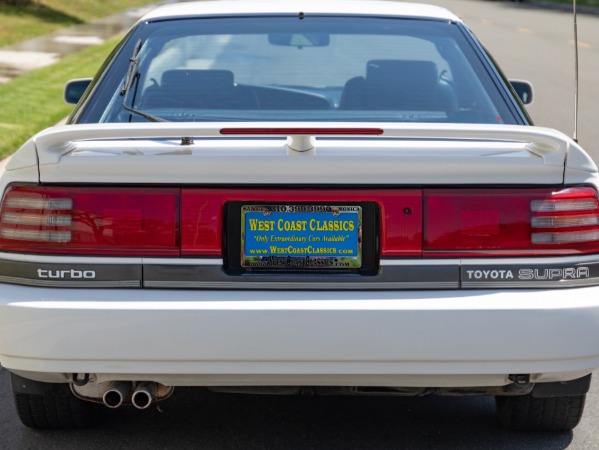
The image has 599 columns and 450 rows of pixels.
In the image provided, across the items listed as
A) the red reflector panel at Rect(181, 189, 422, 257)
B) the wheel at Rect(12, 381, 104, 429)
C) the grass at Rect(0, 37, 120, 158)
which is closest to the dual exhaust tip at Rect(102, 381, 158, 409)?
the wheel at Rect(12, 381, 104, 429)

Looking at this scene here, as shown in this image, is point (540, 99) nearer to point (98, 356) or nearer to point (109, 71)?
point (109, 71)

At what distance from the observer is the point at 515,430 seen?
4594 mm

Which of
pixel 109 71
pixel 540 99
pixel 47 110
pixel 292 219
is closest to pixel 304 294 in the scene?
pixel 292 219

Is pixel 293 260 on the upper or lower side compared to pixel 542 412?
upper

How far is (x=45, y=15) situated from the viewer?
26.4 meters

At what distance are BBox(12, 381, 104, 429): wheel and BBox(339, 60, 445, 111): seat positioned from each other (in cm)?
150

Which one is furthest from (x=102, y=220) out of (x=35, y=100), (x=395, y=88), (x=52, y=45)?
(x=52, y=45)

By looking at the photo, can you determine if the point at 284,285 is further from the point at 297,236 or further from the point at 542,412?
the point at 542,412

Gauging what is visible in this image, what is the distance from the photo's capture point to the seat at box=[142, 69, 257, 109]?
480 centimetres

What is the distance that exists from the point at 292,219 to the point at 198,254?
316 millimetres

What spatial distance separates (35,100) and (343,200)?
10.6 meters

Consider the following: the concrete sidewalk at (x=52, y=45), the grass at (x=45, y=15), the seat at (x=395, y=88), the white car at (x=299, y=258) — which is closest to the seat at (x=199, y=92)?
the seat at (x=395, y=88)

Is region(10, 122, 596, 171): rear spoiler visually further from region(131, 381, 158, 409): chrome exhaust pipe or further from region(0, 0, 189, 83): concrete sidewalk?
region(0, 0, 189, 83): concrete sidewalk

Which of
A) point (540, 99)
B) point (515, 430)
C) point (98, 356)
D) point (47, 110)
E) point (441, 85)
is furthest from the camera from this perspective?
point (540, 99)
